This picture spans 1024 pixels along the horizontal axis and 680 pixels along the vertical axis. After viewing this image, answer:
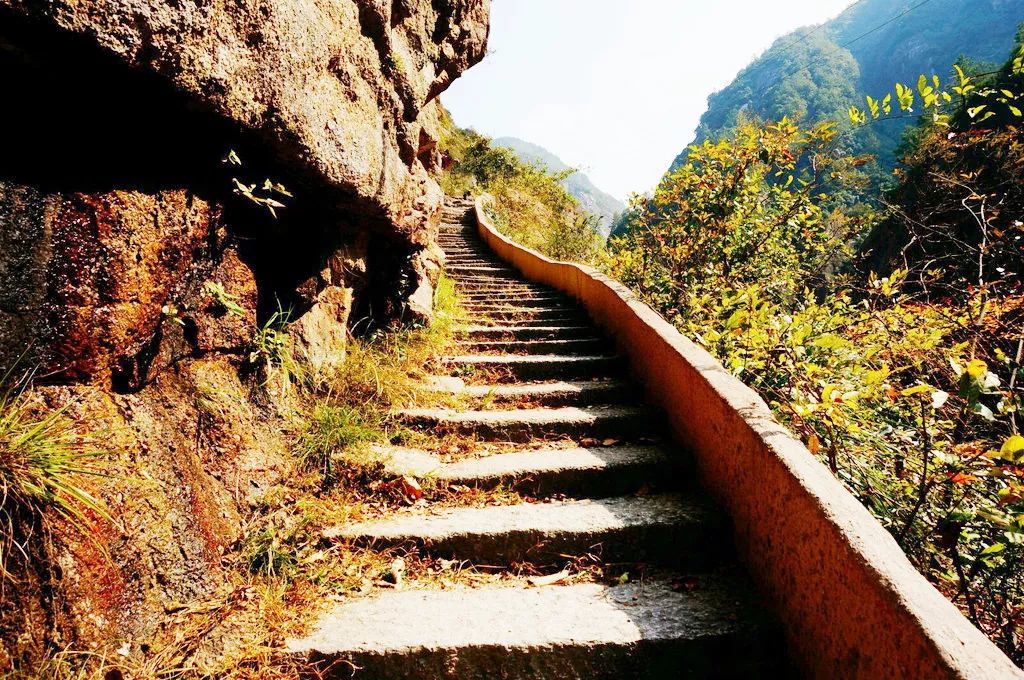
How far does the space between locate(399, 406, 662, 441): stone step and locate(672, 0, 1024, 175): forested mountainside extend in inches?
3171

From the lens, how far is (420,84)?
185 inches

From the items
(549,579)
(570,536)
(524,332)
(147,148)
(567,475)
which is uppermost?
(147,148)

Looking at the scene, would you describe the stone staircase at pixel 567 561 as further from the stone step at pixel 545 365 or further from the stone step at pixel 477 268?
the stone step at pixel 477 268

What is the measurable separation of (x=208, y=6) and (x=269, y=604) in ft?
8.56

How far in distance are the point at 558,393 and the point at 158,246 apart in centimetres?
294

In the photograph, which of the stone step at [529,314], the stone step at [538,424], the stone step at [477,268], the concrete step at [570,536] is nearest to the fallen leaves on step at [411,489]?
the concrete step at [570,536]

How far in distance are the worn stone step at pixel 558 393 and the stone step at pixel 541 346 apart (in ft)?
2.89

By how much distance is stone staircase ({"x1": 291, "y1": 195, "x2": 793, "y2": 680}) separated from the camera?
6.26ft

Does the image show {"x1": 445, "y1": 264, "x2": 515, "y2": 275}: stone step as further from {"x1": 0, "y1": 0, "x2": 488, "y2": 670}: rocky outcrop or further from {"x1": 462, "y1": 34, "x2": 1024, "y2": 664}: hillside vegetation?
{"x1": 0, "y1": 0, "x2": 488, "y2": 670}: rocky outcrop

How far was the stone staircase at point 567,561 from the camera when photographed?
191cm

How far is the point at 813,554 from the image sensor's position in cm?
175

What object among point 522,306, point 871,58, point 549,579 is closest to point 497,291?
point 522,306

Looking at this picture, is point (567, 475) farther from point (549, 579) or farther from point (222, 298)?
point (222, 298)

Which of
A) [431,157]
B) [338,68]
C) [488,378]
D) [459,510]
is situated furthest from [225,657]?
[431,157]
